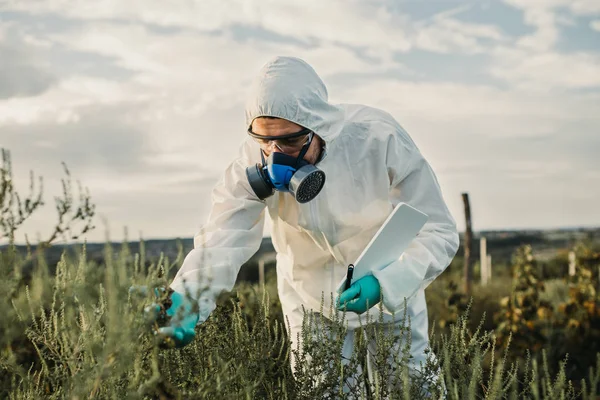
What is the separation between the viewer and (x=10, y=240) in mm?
2053

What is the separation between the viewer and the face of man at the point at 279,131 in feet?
9.17

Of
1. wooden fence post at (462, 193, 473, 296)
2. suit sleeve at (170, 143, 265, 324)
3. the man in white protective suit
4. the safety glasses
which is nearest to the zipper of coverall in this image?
the man in white protective suit

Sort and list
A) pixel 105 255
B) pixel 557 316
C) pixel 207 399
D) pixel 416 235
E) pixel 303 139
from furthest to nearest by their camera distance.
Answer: pixel 557 316 → pixel 416 235 → pixel 303 139 → pixel 207 399 → pixel 105 255

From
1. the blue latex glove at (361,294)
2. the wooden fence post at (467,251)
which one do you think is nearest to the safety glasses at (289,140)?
the blue latex glove at (361,294)

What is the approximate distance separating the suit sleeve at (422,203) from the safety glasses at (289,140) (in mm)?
470

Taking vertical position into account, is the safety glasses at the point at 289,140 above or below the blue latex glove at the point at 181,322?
above

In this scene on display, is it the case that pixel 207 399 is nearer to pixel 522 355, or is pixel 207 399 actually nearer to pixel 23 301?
pixel 23 301

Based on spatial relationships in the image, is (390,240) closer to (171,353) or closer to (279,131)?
(279,131)

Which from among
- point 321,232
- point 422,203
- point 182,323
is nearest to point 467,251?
point 422,203

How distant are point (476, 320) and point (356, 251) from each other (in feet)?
15.3

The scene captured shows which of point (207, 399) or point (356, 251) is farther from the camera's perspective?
point (356, 251)

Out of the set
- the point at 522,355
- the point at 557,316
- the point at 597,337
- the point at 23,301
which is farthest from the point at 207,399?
the point at 557,316

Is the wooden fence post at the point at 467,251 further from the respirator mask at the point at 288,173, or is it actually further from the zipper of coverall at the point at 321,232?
the respirator mask at the point at 288,173

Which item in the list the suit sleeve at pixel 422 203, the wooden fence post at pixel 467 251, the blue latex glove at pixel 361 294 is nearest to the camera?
the blue latex glove at pixel 361 294
